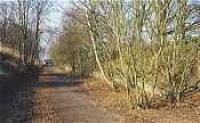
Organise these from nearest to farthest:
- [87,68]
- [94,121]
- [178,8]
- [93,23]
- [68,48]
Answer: [94,121] < [178,8] < [93,23] < [87,68] < [68,48]

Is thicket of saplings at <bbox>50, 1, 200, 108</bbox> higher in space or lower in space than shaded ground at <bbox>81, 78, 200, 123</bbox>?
higher

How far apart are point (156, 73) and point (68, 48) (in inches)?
2232

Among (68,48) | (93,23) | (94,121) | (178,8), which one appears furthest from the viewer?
(68,48)

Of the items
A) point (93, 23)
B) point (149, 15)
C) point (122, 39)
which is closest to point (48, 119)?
point (122, 39)

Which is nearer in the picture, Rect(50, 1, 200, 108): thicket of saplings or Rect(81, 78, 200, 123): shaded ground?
Rect(81, 78, 200, 123): shaded ground

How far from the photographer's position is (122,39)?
21.0 m

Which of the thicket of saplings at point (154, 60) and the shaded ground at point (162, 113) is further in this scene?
the thicket of saplings at point (154, 60)

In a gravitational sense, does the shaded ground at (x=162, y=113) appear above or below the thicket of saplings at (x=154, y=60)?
below

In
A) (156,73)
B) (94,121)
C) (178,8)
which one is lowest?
(94,121)

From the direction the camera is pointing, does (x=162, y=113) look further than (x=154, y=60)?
No

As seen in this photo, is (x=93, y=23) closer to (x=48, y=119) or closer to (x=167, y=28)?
(x=167, y=28)

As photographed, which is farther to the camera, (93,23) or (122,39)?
(93,23)

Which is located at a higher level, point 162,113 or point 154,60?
point 154,60

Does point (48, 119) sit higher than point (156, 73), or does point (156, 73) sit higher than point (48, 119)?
point (156, 73)
